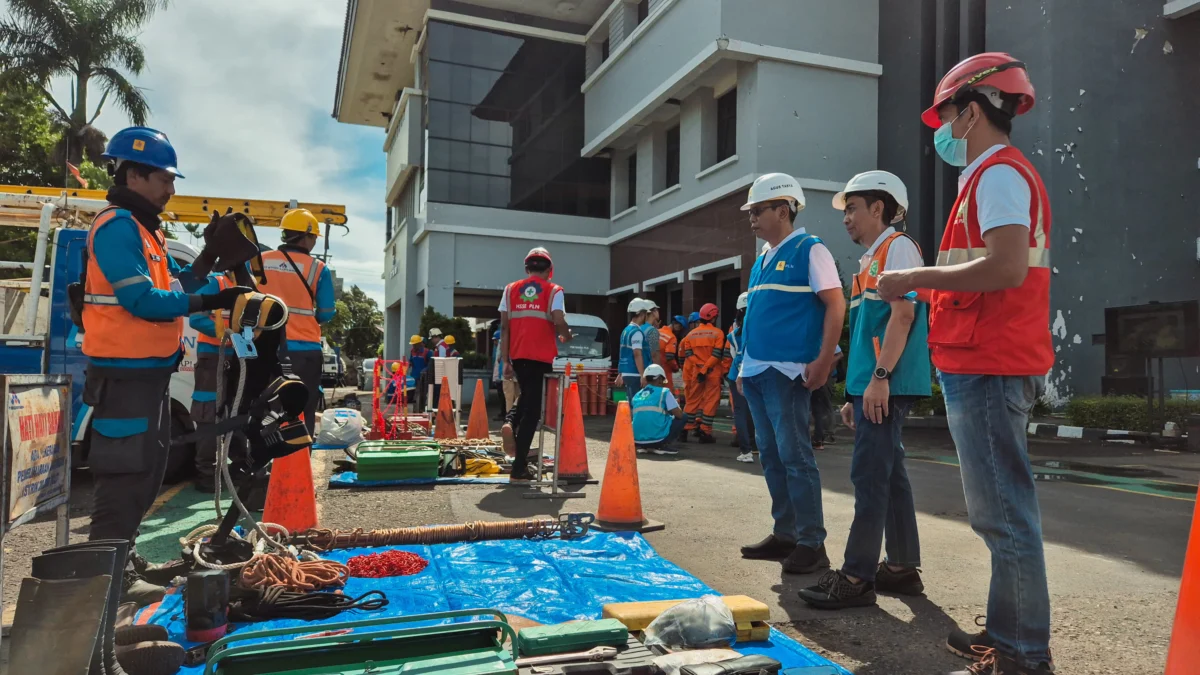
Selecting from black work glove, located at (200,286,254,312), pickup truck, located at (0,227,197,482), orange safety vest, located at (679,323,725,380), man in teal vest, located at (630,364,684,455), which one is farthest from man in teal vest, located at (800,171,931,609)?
orange safety vest, located at (679,323,725,380)

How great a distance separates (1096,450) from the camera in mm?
10570

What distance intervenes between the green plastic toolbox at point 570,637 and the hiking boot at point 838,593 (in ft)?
3.87

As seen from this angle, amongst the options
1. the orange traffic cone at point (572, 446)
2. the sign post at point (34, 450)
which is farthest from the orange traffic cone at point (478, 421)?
the sign post at point (34, 450)

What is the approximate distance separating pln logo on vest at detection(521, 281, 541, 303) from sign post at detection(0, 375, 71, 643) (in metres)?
3.85

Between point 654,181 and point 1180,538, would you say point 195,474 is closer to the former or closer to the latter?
point 1180,538

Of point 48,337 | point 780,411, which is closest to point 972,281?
point 780,411

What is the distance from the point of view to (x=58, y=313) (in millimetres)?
5832

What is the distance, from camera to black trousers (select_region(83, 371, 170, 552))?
2957mm

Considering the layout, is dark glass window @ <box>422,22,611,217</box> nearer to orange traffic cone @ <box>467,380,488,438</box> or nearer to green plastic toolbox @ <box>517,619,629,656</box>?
orange traffic cone @ <box>467,380,488,438</box>

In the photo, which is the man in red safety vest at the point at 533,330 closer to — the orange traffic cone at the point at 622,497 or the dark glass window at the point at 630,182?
the orange traffic cone at the point at 622,497

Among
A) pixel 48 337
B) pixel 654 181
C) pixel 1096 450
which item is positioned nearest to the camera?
A: pixel 48 337

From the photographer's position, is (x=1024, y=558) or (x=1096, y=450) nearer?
(x=1024, y=558)

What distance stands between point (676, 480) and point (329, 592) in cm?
437

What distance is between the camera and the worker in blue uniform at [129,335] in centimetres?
296
